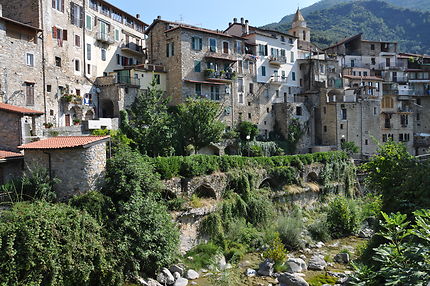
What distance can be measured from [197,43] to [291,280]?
29.9 metres

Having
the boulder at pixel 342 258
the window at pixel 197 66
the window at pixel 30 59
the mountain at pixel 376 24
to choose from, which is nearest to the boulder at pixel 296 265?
the boulder at pixel 342 258

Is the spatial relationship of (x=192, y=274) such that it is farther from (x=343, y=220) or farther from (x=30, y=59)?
(x=30, y=59)

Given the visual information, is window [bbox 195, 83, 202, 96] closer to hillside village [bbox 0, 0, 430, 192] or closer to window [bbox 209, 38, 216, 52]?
hillside village [bbox 0, 0, 430, 192]

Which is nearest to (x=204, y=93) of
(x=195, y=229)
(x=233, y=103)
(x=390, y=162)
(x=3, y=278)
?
(x=233, y=103)

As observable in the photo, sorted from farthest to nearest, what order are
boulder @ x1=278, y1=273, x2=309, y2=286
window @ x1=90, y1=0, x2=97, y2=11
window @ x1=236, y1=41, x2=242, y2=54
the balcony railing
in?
1. window @ x1=236, y1=41, x2=242, y2=54
2. the balcony railing
3. window @ x1=90, y1=0, x2=97, y2=11
4. boulder @ x1=278, y1=273, x2=309, y2=286

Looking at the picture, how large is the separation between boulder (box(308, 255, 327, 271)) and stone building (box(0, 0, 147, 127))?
947 inches

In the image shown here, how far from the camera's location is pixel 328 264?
74.0 feet

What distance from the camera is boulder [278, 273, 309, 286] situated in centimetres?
1894

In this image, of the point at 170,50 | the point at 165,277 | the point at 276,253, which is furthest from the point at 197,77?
the point at 165,277

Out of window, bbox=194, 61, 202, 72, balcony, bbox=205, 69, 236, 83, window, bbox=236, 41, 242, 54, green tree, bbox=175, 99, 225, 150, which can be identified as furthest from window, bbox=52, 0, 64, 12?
window, bbox=236, 41, 242, 54

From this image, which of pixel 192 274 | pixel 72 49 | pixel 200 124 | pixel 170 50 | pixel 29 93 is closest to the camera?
pixel 192 274

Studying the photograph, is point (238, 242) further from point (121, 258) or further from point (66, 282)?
point (66, 282)

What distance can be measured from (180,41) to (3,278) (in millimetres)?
31964

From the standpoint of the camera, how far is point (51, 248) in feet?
47.9
